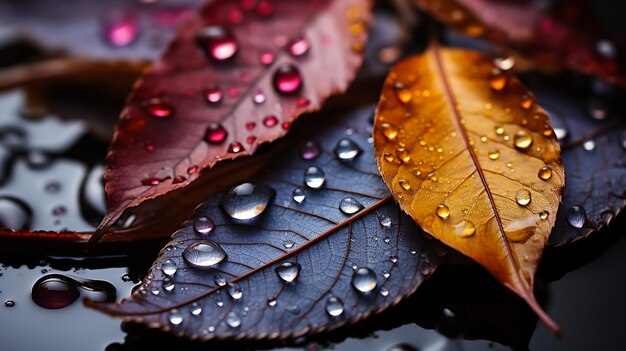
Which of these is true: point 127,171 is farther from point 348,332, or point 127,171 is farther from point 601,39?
point 601,39

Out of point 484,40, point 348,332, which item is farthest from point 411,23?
point 348,332

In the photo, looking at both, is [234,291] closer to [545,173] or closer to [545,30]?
[545,173]

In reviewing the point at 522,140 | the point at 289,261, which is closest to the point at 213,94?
the point at 289,261

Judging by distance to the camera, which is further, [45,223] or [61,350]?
[45,223]

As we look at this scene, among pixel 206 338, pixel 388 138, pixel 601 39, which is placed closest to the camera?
pixel 206 338

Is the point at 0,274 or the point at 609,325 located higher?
the point at 0,274

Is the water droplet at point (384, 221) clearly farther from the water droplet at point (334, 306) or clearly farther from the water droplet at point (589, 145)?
the water droplet at point (589, 145)

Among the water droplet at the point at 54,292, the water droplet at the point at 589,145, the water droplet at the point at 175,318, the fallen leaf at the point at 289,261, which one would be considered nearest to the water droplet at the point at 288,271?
the fallen leaf at the point at 289,261
